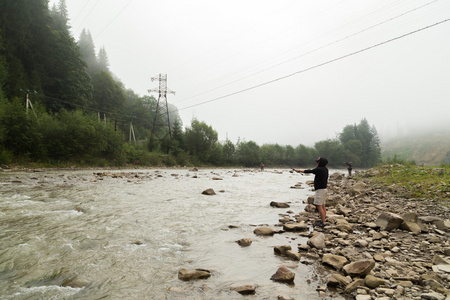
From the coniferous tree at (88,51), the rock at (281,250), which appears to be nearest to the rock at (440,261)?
the rock at (281,250)

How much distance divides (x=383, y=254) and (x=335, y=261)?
3.91 feet

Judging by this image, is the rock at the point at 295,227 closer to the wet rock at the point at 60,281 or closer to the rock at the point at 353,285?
the rock at the point at 353,285

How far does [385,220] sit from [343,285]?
12.1ft

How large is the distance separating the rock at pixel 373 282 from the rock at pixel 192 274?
101 inches

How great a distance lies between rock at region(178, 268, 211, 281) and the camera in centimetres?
372

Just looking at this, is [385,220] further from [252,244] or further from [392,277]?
[252,244]

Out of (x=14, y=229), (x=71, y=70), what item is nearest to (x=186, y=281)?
(x=14, y=229)

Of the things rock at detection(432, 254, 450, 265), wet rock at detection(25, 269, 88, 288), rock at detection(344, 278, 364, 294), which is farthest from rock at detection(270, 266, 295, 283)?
wet rock at detection(25, 269, 88, 288)

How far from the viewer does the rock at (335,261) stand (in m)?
4.07

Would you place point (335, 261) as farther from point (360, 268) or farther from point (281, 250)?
point (281, 250)

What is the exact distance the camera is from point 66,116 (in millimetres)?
31828

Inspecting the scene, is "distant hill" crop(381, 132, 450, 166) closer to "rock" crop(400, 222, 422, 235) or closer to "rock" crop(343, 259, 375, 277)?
"rock" crop(400, 222, 422, 235)

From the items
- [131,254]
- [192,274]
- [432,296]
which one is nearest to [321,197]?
[432,296]

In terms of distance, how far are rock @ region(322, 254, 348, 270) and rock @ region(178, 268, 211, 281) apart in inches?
91.4
